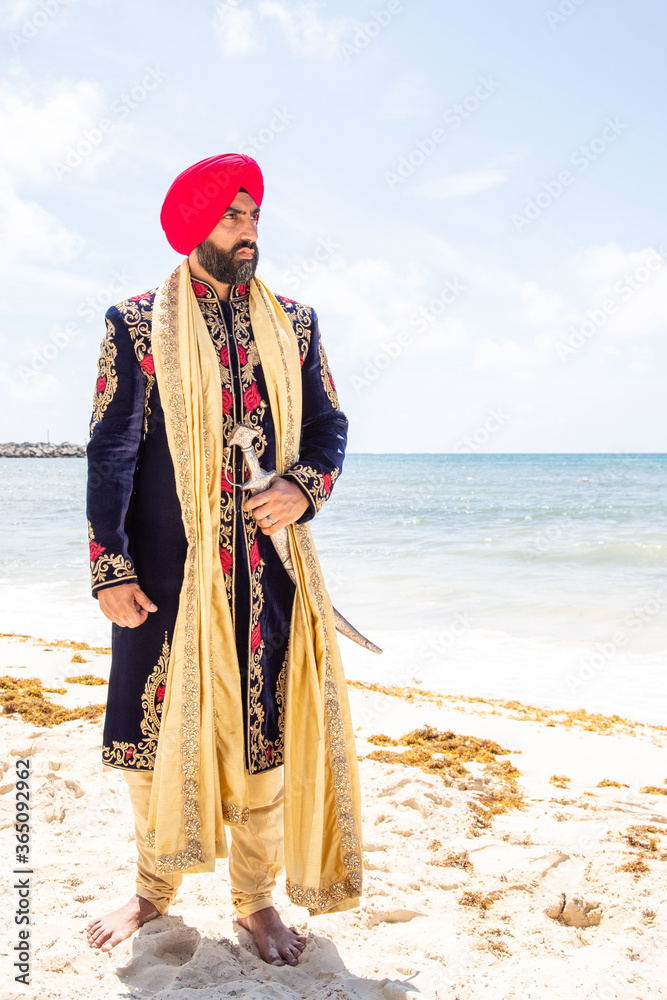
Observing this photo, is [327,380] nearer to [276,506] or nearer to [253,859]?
[276,506]

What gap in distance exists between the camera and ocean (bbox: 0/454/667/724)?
606cm

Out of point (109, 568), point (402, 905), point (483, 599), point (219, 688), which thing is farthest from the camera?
point (483, 599)

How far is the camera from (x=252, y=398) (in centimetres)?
208

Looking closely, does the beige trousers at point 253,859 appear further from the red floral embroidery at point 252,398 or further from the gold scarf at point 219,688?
the red floral embroidery at point 252,398

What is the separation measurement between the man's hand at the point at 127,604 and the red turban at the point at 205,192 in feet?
3.27

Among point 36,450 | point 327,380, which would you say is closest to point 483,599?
point 327,380

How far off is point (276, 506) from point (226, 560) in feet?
0.71

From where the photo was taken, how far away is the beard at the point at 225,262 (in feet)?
6.73

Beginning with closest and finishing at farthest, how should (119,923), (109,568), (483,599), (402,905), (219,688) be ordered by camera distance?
(109,568) < (219,688) < (119,923) < (402,905) < (483,599)

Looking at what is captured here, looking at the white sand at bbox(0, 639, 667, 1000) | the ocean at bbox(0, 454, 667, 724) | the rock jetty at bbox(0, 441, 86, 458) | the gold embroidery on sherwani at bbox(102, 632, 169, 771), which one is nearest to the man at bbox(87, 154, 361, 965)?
the gold embroidery on sherwani at bbox(102, 632, 169, 771)

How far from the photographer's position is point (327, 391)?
2295 mm

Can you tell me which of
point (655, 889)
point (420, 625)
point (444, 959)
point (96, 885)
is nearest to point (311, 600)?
point (444, 959)

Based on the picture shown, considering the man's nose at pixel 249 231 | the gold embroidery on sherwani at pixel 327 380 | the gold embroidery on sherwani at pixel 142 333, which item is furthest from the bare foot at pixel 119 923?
the man's nose at pixel 249 231

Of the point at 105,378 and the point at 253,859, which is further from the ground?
the point at 105,378
